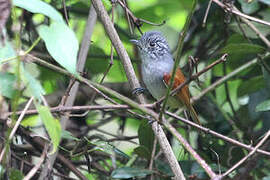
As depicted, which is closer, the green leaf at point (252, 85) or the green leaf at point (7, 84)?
the green leaf at point (7, 84)

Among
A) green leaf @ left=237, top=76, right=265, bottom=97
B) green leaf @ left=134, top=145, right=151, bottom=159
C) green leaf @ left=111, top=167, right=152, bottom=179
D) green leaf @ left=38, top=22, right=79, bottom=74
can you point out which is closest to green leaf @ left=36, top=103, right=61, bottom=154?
green leaf @ left=38, top=22, right=79, bottom=74

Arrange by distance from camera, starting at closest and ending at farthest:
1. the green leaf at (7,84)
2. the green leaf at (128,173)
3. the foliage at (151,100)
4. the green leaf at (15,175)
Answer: the green leaf at (7,84)
the green leaf at (15,175)
the green leaf at (128,173)
the foliage at (151,100)

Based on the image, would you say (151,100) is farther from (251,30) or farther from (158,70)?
(251,30)

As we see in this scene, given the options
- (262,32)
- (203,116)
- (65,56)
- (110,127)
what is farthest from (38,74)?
(65,56)

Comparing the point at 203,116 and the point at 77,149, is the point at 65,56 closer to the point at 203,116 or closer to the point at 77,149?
Answer: the point at 77,149

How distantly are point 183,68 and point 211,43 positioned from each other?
17.1 inches

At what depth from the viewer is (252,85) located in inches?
159

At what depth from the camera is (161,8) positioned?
16.0 feet

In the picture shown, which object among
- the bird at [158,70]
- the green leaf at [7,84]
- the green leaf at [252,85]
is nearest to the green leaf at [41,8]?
the green leaf at [7,84]

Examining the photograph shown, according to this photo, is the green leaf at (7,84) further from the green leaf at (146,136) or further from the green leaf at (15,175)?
the green leaf at (146,136)

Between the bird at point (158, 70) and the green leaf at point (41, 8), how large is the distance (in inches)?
81.1

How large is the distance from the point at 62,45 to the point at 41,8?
204mm

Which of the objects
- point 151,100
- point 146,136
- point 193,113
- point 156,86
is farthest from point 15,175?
point 151,100

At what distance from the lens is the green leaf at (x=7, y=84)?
5.80 ft
